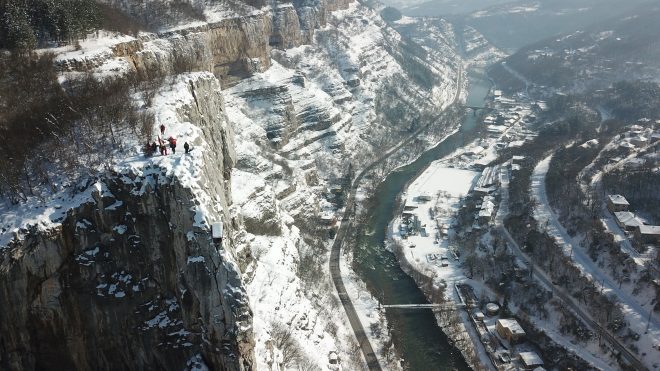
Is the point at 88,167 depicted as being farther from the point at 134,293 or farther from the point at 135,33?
the point at 135,33

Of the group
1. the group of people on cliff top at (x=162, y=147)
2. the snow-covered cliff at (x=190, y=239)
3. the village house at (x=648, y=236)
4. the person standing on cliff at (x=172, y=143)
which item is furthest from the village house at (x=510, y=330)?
the person standing on cliff at (x=172, y=143)

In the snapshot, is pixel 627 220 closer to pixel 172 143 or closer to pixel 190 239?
pixel 190 239

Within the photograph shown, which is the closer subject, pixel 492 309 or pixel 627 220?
pixel 492 309

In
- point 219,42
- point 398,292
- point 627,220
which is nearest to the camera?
point 398,292

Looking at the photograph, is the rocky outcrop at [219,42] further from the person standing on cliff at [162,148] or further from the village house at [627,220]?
the village house at [627,220]

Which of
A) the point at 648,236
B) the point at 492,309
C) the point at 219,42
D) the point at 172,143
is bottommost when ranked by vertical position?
the point at 492,309

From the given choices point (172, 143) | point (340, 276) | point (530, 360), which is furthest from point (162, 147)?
point (530, 360)
